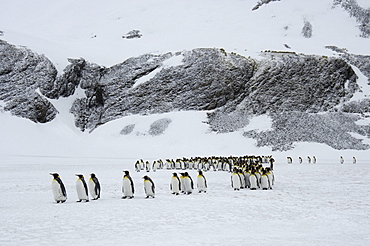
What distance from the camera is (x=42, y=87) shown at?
49.1 m

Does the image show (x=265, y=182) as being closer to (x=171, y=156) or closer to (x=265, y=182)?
(x=265, y=182)

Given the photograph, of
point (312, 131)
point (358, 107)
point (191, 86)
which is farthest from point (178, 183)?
point (358, 107)

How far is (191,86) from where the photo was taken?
50.8 meters

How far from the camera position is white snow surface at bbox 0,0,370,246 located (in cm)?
733

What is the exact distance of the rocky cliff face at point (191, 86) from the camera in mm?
46625

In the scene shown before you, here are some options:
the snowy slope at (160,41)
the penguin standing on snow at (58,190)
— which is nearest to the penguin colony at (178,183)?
the penguin standing on snow at (58,190)

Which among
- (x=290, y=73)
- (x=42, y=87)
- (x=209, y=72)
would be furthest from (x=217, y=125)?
(x=42, y=87)

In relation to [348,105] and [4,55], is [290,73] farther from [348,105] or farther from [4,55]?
[4,55]

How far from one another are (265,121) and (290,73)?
31.2 feet

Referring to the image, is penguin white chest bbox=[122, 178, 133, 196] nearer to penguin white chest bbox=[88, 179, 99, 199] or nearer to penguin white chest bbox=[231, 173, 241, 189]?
penguin white chest bbox=[88, 179, 99, 199]

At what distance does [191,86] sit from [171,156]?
15190mm

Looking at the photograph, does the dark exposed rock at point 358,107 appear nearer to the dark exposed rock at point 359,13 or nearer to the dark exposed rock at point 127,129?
the dark exposed rock at point 359,13

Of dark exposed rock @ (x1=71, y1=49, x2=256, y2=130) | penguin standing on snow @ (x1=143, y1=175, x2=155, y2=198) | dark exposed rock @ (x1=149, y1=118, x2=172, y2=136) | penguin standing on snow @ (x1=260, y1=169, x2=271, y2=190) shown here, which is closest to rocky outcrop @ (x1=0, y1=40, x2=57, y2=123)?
dark exposed rock @ (x1=71, y1=49, x2=256, y2=130)

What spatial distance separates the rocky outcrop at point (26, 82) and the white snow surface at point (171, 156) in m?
1.81
